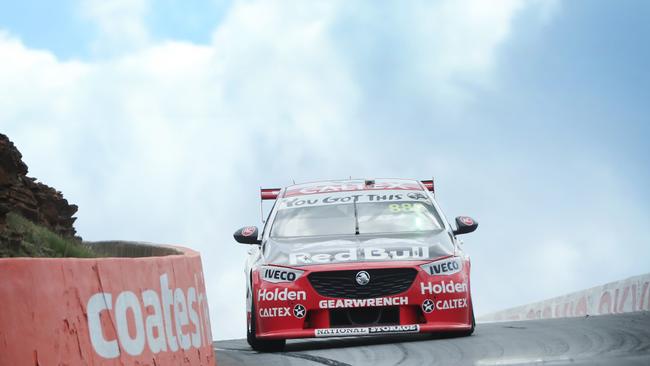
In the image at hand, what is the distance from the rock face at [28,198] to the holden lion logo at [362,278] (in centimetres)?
706

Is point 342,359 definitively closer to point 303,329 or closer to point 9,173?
point 303,329

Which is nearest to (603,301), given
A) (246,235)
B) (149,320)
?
(246,235)

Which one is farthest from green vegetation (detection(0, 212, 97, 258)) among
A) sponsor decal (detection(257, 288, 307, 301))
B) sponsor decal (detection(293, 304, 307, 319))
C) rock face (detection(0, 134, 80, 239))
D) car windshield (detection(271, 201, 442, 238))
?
sponsor decal (detection(293, 304, 307, 319))

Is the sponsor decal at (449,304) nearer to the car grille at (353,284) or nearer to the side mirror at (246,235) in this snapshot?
the car grille at (353,284)

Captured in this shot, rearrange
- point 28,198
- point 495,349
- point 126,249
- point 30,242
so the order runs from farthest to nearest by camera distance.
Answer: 1. point 126,249
2. point 28,198
3. point 30,242
4. point 495,349

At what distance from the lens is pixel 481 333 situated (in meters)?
12.4

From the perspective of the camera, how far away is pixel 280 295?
456 inches

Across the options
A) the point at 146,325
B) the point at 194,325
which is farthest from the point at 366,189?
the point at 146,325

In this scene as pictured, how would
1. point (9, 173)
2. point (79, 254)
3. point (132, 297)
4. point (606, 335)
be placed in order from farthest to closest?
point (79, 254)
point (9, 173)
point (606, 335)
point (132, 297)

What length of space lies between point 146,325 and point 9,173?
13164 mm

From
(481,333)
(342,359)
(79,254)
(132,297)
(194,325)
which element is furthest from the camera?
(79,254)

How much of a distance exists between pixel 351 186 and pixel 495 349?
3.70 m

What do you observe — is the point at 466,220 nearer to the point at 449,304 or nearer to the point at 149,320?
the point at 449,304

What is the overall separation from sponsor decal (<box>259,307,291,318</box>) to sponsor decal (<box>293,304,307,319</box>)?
0.18ft
